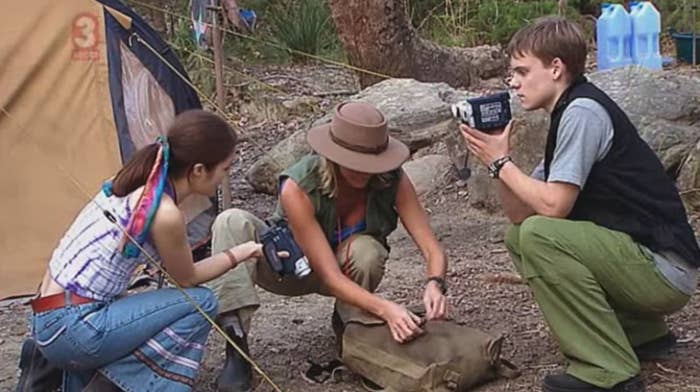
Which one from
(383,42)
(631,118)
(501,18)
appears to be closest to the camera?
(631,118)

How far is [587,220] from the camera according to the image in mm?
2840

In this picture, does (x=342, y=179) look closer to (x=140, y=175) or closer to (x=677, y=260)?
(x=140, y=175)

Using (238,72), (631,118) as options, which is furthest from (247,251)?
(238,72)

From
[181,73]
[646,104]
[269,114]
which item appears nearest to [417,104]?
[646,104]

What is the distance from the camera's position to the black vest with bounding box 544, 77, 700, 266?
2797 mm

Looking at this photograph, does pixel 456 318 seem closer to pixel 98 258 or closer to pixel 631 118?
pixel 98 258

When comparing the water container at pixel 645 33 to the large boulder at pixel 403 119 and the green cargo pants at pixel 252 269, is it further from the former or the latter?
the green cargo pants at pixel 252 269

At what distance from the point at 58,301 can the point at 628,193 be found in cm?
137

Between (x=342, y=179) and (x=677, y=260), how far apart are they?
2.88 feet

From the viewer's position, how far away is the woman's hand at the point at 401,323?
2.96 meters

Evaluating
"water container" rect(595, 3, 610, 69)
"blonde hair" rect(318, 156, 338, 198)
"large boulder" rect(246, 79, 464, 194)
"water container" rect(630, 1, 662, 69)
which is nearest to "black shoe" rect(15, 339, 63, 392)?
"blonde hair" rect(318, 156, 338, 198)

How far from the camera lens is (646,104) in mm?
5082

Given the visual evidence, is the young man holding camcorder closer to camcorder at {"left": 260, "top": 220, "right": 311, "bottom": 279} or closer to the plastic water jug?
camcorder at {"left": 260, "top": 220, "right": 311, "bottom": 279}

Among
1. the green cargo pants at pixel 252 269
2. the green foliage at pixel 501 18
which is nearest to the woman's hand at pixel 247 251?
the green cargo pants at pixel 252 269
